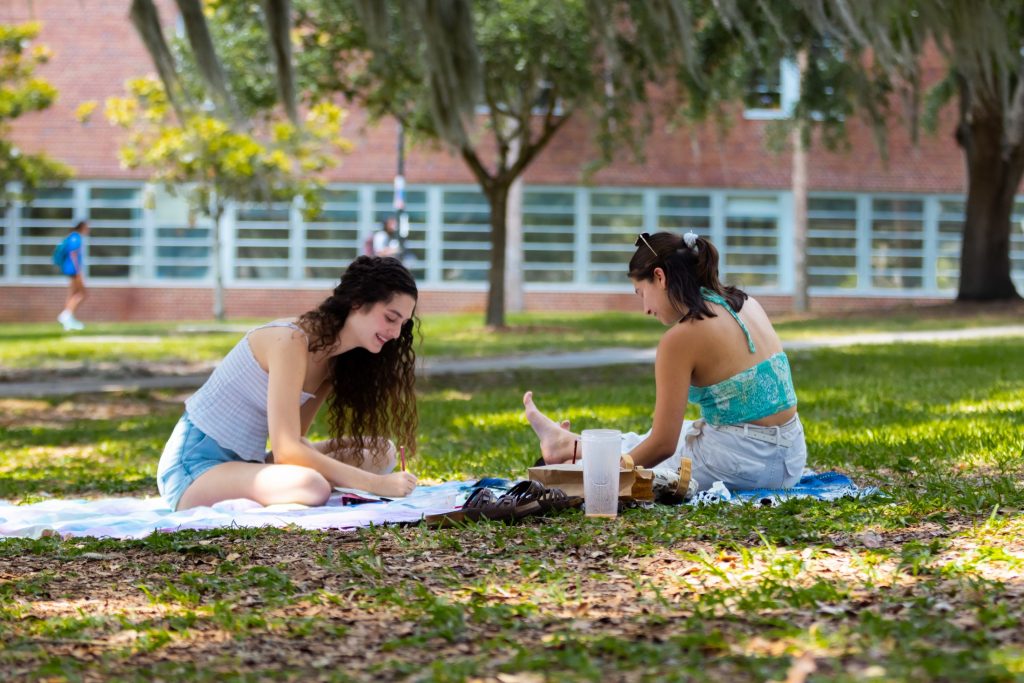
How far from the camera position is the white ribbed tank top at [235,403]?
222 inches

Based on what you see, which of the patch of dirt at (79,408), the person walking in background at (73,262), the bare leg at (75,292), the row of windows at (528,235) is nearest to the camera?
the patch of dirt at (79,408)

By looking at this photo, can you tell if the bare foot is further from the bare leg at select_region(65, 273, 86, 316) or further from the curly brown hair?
the bare leg at select_region(65, 273, 86, 316)

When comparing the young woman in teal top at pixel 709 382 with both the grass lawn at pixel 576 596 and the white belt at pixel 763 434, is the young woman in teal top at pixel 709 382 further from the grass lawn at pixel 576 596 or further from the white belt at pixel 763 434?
the grass lawn at pixel 576 596

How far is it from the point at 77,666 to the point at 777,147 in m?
21.9

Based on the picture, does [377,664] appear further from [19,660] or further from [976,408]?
[976,408]

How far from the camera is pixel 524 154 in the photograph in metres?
20.0

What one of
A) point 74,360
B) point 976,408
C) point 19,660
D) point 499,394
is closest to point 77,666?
point 19,660

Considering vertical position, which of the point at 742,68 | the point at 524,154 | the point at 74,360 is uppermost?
the point at 742,68

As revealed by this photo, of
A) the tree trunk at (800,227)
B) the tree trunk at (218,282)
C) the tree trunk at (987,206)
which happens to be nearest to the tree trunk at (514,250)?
the tree trunk at (800,227)

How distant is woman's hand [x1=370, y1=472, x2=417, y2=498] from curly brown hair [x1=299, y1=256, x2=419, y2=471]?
36cm

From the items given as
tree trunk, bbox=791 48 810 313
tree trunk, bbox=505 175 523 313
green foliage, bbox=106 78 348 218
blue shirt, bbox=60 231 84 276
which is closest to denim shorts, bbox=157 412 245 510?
blue shirt, bbox=60 231 84 276

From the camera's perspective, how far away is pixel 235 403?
18.6 feet

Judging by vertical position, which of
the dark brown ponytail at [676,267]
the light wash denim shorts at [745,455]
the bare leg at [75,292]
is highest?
the dark brown ponytail at [676,267]

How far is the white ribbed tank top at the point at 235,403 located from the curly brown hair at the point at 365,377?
199 millimetres
